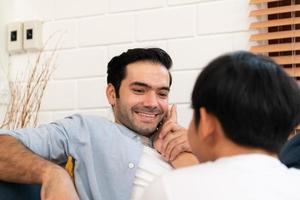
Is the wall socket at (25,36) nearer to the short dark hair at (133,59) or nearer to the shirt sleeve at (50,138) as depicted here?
the short dark hair at (133,59)

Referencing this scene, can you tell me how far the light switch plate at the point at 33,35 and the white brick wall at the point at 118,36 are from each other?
1.4 inches

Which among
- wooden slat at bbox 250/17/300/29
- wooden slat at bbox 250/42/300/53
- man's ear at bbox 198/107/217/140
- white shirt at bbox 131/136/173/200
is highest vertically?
wooden slat at bbox 250/17/300/29

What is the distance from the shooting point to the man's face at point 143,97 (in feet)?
5.97

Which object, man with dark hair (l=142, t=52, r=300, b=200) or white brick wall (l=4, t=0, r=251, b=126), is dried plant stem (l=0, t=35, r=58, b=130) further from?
man with dark hair (l=142, t=52, r=300, b=200)

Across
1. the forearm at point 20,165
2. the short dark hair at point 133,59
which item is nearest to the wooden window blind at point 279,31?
the short dark hair at point 133,59

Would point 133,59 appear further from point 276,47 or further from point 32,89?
point 32,89

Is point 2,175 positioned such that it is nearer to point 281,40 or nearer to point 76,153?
point 76,153

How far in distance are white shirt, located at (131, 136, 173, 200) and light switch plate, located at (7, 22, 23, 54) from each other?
108 cm

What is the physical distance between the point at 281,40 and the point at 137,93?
0.63 meters

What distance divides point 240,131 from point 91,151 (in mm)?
834

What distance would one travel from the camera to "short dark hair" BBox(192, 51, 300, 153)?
0.86 meters

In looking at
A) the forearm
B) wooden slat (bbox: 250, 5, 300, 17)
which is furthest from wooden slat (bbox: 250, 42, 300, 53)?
the forearm

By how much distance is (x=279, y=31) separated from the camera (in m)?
1.95

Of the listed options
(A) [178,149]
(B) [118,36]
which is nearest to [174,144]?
(A) [178,149]
